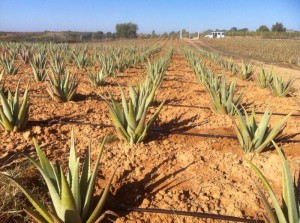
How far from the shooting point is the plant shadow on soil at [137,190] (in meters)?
2.24

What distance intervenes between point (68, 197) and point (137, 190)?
2.64 feet

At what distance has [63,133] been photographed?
3564 millimetres

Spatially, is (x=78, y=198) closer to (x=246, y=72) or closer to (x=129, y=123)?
(x=129, y=123)

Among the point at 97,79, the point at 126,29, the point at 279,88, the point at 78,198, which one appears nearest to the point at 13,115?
the point at 78,198

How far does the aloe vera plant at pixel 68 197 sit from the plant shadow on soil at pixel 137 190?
0.24 m

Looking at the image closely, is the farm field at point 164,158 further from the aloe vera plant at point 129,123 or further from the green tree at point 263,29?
the green tree at point 263,29

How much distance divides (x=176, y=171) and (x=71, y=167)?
1041 mm

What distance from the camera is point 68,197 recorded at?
1744mm

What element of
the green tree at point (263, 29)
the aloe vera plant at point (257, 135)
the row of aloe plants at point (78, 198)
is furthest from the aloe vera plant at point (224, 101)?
the green tree at point (263, 29)

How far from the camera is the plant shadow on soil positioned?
7.36ft

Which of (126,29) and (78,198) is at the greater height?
(126,29)

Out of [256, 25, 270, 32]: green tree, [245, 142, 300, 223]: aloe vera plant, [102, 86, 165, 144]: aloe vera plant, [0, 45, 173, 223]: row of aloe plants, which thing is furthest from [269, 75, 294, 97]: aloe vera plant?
[256, 25, 270, 32]: green tree

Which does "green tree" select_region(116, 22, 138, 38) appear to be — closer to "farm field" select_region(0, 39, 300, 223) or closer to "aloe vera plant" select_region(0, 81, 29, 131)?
"farm field" select_region(0, 39, 300, 223)

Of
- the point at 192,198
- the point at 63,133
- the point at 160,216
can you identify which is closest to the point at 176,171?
the point at 192,198
